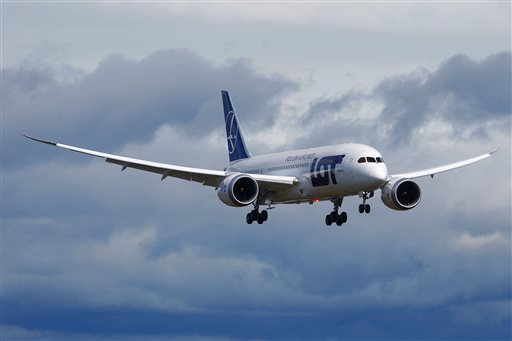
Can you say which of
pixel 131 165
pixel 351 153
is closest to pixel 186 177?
pixel 131 165

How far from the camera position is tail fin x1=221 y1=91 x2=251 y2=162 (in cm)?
13188

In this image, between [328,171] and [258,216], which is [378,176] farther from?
[258,216]

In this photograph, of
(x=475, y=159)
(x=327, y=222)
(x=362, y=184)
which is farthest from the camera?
(x=475, y=159)

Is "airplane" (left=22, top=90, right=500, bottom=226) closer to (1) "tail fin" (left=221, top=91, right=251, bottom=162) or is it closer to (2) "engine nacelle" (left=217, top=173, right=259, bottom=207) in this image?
(2) "engine nacelle" (left=217, top=173, right=259, bottom=207)

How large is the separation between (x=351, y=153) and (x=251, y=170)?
1511cm

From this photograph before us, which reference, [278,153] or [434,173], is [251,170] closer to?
[278,153]

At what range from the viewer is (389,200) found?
373 ft

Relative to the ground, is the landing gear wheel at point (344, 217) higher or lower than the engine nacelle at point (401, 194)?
lower

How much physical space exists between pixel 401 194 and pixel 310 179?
6.44 m

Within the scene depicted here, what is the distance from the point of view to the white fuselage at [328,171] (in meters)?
110

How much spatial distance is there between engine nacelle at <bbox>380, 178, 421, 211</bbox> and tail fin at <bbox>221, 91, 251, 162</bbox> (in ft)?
63.3

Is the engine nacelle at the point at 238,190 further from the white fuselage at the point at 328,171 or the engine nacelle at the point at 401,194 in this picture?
the engine nacelle at the point at 401,194

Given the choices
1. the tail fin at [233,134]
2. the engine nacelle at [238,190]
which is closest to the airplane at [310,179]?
the engine nacelle at [238,190]

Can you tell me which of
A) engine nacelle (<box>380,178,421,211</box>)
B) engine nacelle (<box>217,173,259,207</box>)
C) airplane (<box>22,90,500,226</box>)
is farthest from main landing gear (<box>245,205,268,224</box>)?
engine nacelle (<box>380,178,421,211</box>)
